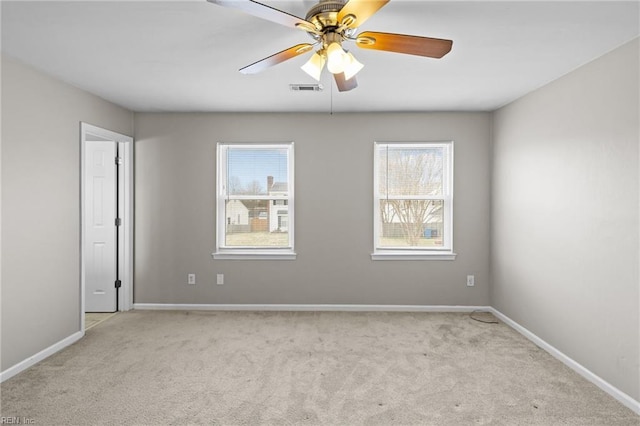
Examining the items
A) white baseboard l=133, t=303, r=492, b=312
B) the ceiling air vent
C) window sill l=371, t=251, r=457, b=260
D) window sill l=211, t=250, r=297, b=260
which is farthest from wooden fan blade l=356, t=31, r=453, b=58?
white baseboard l=133, t=303, r=492, b=312

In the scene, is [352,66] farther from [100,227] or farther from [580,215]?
[100,227]

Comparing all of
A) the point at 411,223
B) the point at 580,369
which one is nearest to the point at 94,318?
the point at 411,223

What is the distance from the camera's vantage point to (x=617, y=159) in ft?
8.05

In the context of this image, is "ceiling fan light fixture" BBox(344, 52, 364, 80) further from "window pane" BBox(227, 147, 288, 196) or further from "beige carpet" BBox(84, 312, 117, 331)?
"beige carpet" BBox(84, 312, 117, 331)

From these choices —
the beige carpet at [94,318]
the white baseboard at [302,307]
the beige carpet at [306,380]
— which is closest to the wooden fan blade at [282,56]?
the beige carpet at [306,380]

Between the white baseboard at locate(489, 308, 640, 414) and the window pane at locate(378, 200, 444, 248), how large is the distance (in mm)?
1236

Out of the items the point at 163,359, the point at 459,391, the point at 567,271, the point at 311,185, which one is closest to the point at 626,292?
the point at 567,271

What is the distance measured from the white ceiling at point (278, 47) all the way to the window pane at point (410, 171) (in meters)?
0.77

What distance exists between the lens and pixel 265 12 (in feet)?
5.00

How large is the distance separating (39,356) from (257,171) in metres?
2.76

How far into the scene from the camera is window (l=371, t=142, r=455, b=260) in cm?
437

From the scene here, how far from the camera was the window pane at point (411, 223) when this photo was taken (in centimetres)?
440

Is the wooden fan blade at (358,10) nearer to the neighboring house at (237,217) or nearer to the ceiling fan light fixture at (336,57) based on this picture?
the ceiling fan light fixture at (336,57)

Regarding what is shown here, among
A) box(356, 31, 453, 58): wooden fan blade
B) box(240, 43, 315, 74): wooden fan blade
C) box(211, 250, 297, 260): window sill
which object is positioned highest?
box(240, 43, 315, 74): wooden fan blade
